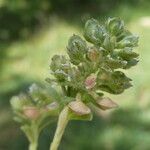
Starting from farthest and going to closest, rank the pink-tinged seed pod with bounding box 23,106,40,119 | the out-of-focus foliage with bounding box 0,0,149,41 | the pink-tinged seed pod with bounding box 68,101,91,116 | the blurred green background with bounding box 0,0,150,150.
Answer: the out-of-focus foliage with bounding box 0,0,149,41
the blurred green background with bounding box 0,0,150,150
the pink-tinged seed pod with bounding box 23,106,40,119
the pink-tinged seed pod with bounding box 68,101,91,116

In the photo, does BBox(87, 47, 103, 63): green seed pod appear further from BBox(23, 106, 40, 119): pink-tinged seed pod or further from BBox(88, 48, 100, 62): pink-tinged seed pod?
BBox(23, 106, 40, 119): pink-tinged seed pod

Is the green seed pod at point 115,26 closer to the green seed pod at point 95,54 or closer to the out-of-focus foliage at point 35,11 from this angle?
the green seed pod at point 95,54

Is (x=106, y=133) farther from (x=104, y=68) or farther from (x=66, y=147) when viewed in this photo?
(x=104, y=68)

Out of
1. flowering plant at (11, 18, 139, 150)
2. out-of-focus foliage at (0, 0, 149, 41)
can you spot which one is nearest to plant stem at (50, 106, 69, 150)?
flowering plant at (11, 18, 139, 150)

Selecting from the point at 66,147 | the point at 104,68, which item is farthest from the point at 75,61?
the point at 66,147

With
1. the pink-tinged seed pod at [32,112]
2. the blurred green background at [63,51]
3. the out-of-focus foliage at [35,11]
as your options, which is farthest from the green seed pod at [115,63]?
the out-of-focus foliage at [35,11]
